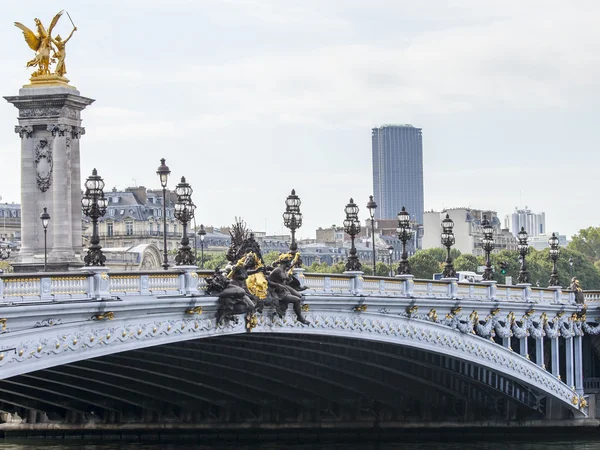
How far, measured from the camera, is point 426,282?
60.2m

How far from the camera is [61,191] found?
69.8 metres

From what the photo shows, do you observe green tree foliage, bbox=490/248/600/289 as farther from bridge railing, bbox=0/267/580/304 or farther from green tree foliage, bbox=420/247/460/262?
bridge railing, bbox=0/267/580/304

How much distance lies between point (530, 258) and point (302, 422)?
314 feet

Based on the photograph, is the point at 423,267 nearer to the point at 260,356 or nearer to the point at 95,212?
the point at 260,356

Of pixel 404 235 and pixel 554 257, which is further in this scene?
pixel 554 257

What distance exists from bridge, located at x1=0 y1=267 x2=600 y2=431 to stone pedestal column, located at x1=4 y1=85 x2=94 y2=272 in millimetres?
6854

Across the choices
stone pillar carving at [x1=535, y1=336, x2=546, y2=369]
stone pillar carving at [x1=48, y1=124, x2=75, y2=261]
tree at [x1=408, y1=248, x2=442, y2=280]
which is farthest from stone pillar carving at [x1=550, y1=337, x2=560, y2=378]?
→ tree at [x1=408, y1=248, x2=442, y2=280]

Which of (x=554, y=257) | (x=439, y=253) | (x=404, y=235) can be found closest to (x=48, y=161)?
(x=404, y=235)

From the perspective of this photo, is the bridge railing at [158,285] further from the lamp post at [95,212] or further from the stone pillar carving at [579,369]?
the stone pillar carving at [579,369]

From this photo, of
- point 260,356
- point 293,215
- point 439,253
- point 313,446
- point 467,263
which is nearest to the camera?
point 293,215

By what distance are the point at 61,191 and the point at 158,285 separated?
2799 cm

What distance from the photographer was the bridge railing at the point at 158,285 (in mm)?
37312

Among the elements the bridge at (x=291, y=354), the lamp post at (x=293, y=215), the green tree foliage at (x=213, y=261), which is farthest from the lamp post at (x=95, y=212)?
the green tree foliage at (x=213, y=261)

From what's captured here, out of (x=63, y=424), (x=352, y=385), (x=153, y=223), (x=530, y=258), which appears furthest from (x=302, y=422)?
(x=530, y=258)
